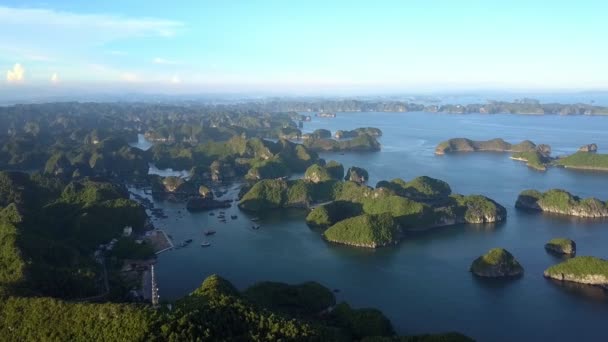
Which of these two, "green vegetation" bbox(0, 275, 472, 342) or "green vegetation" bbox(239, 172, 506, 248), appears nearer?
"green vegetation" bbox(0, 275, 472, 342)

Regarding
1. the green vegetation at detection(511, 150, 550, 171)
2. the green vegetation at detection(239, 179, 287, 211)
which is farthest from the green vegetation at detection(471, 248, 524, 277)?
the green vegetation at detection(511, 150, 550, 171)

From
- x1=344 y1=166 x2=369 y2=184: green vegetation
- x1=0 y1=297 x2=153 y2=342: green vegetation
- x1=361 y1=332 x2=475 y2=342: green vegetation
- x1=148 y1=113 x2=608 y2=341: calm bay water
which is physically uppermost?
x1=0 y1=297 x2=153 y2=342: green vegetation

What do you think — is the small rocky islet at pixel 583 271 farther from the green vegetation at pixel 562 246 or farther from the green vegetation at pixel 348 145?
the green vegetation at pixel 348 145

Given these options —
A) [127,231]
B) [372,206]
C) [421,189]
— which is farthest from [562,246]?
[127,231]

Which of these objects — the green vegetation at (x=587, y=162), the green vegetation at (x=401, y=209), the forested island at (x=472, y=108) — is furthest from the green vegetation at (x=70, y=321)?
the forested island at (x=472, y=108)

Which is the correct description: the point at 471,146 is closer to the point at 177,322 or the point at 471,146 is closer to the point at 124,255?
the point at 124,255

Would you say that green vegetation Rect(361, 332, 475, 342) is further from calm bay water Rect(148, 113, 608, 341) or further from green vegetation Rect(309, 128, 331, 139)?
green vegetation Rect(309, 128, 331, 139)
